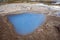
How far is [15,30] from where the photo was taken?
1032 millimetres

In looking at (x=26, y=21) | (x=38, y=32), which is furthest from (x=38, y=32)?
(x=26, y=21)

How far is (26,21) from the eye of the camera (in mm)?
1115

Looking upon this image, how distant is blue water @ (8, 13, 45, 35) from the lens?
3.43 feet

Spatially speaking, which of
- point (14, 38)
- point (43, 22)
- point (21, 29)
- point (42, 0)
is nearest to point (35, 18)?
point (43, 22)

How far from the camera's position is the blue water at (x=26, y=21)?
1.05 metres

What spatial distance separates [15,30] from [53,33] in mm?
330

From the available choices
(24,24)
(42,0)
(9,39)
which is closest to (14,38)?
(9,39)

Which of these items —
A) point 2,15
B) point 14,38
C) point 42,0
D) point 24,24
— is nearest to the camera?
point 14,38

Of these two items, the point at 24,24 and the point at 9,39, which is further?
the point at 24,24

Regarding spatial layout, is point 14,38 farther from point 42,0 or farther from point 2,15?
point 42,0

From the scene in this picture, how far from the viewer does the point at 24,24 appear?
3.56 feet

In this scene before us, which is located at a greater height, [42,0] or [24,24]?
[24,24]

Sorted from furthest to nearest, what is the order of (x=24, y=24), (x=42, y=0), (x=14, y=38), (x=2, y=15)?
(x=42, y=0), (x=2, y=15), (x=24, y=24), (x=14, y=38)

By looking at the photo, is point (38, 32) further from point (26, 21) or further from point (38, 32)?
point (26, 21)
